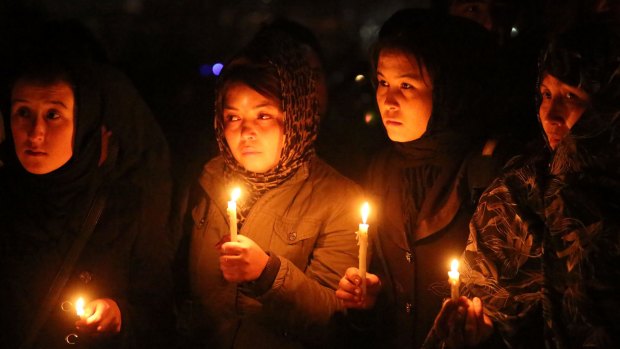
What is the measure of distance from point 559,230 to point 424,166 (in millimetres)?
1164

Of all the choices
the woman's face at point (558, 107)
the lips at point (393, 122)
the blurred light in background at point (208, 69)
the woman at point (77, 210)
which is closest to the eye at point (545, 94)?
the woman's face at point (558, 107)

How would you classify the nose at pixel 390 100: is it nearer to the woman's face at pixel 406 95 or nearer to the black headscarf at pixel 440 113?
the woman's face at pixel 406 95

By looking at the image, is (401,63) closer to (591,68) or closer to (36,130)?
(591,68)

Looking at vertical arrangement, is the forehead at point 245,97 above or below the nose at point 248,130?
above

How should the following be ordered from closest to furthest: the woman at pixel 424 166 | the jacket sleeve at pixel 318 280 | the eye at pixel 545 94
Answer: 1. the eye at pixel 545 94
2. the jacket sleeve at pixel 318 280
3. the woman at pixel 424 166

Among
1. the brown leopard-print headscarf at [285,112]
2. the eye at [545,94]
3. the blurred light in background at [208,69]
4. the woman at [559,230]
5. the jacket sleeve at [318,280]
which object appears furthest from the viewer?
the blurred light in background at [208,69]

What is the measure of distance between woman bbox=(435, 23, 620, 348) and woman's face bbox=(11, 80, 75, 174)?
7.24ft

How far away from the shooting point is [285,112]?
342 cm

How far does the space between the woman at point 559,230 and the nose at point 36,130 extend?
228 cm

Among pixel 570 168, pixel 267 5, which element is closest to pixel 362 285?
pixel 570 168

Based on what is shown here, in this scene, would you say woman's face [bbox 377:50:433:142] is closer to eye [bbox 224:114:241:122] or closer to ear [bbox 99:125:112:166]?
eye [bbox 224:114:241:122]

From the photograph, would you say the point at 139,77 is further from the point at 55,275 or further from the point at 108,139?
the point at 55,275

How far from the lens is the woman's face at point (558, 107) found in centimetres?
250

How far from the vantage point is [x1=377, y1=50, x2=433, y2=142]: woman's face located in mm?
3277
